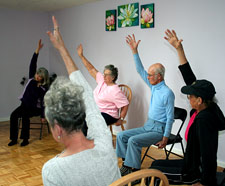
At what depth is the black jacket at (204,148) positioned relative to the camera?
6.01ft

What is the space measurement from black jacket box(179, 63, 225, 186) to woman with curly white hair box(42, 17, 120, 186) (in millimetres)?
927

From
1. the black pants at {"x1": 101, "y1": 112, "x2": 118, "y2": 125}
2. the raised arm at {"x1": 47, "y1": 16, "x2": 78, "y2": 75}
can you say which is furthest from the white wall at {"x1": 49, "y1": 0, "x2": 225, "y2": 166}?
the raised arm at {"x1": 47, "y1": 16, "x2": 78, "y2": 75}

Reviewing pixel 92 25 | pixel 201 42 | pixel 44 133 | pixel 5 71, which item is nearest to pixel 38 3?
pixel 92 25

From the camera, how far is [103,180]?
107 cm

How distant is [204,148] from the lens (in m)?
1.84

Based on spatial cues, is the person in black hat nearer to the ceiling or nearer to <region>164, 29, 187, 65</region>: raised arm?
<region>164, 29, 187, 65</region>: raised arm

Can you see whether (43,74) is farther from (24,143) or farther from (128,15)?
(128,15)

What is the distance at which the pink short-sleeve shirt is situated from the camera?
12.2 ft

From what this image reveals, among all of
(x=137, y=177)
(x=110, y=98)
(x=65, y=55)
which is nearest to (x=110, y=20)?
(x=110, y=98)

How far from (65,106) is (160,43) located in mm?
3105

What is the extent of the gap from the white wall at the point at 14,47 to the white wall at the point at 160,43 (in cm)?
90

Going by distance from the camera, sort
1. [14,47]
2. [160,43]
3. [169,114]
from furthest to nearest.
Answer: [14,47], [160,43], [169,114]

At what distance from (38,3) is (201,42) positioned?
3.18 m

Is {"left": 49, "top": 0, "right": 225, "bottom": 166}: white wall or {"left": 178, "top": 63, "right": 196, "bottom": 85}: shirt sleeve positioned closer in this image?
{"left": 178, "top": 63, "right": 196, "bottom": 85}: shirt sleeve
